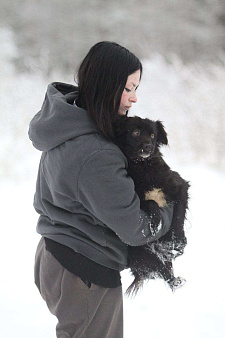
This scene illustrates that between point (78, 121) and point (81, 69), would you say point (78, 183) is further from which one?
point (81, 69)

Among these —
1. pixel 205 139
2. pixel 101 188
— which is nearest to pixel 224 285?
pixel 205 139

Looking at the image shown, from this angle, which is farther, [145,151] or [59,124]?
[145,151]

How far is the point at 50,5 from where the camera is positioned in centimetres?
304

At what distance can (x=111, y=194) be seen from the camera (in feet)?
3.22

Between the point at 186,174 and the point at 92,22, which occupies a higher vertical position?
the point at 92,22

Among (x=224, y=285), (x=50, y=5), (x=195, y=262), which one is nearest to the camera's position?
(x=224, y=285)

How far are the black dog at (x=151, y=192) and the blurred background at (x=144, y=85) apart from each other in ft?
4.32

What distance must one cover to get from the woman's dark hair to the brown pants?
1.38 ft

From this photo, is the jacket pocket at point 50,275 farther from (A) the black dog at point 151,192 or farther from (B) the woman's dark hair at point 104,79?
(B) the woman's dark hair at point 104,79

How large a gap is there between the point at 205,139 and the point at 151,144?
2.43m

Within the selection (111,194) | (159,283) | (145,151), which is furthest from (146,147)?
(159,283)

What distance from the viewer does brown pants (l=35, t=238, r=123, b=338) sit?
1.11 m

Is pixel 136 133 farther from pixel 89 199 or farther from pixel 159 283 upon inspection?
pixel 159 283

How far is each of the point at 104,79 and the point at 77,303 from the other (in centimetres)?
63
